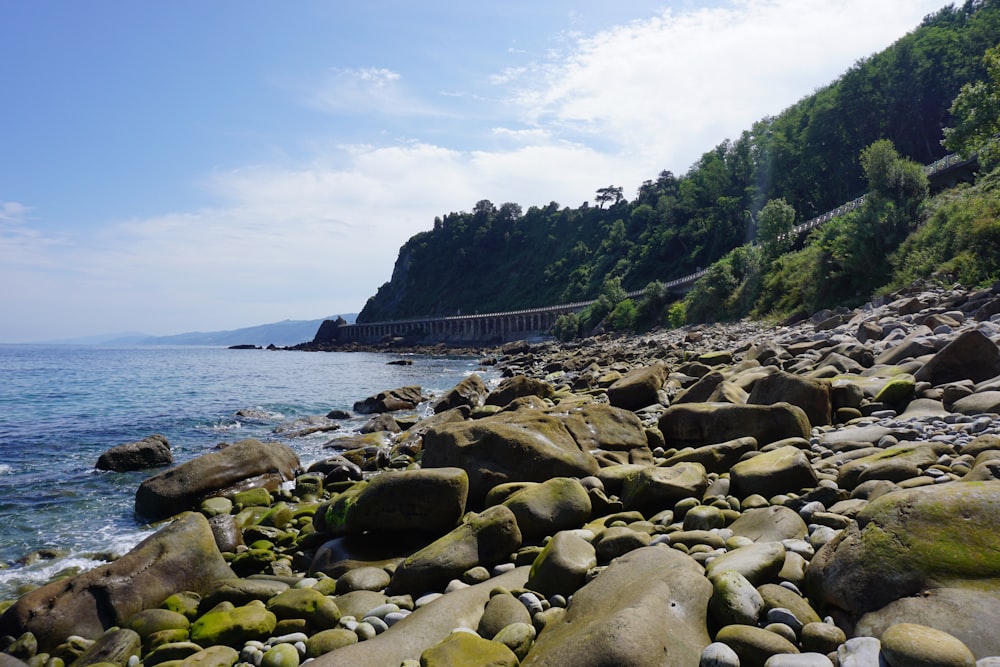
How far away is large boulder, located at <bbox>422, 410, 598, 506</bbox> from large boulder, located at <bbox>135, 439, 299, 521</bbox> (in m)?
5.03

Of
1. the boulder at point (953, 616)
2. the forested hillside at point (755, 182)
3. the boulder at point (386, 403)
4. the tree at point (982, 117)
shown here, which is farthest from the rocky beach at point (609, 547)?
the forested hillside at point (755, 182)

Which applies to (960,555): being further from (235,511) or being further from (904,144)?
(904,144)

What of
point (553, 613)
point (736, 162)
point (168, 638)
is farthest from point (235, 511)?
point (736, 162)

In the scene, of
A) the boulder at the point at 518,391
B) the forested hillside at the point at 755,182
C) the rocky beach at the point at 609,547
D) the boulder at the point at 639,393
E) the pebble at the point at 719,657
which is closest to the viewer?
the pebble at the point at 719,657

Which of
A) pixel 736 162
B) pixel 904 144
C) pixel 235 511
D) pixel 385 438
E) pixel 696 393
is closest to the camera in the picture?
pixel 235 511

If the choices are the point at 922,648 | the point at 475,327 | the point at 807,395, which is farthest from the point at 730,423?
the point at 475,327

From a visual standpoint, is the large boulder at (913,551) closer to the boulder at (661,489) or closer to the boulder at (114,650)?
the boulder at (661,489)

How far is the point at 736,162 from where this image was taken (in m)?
96.4

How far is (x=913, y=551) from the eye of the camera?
13.2ft

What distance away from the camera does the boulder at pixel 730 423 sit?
9.26 m

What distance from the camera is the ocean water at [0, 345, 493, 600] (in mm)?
9812

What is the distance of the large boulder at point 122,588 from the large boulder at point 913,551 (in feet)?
23.5

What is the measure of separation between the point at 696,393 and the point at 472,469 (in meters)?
6.41

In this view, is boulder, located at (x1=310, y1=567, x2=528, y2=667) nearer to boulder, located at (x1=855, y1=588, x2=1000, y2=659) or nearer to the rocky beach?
the rocky beach
